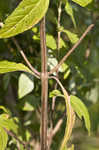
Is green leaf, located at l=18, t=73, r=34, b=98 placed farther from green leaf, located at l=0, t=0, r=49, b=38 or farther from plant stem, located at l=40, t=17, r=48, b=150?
green leaf, located at l=0, t=0, r=49, b=38

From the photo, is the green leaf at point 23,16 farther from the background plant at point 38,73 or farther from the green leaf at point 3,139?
the green leaf at point 3,139

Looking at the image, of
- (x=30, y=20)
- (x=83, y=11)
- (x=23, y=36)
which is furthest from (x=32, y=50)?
(x=30, y=20)

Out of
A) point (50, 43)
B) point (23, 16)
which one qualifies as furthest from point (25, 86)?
point (23, 16)

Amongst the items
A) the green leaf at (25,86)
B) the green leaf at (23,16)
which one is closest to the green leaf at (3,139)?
the green leaf at (25,86)

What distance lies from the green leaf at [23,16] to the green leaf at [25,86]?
0.25 m

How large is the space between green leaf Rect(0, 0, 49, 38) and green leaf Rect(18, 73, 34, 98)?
0.25m

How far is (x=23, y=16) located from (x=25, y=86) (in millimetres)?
258

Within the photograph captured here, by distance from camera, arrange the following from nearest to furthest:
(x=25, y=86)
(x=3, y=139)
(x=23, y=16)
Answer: (x=23, y=16) < (x=3, y=139) < (x=25, y=86)

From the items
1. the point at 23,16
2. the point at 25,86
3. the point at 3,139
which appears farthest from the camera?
the point at 25,86

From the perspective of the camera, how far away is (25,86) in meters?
0.58

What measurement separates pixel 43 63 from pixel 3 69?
0.07 meters

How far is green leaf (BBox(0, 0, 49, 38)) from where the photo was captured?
0.34 meters

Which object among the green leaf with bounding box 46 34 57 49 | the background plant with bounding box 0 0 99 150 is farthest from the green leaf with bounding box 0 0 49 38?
the green leaf with bounding box 46 34 57 49

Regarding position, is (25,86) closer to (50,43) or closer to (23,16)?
(50,43)
